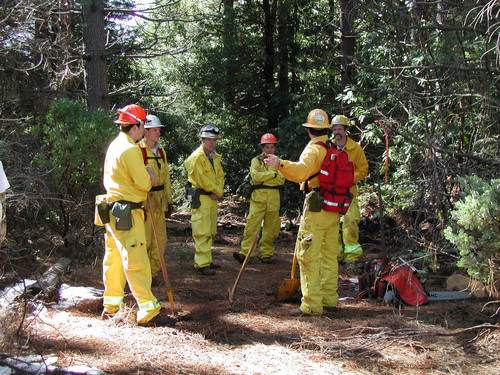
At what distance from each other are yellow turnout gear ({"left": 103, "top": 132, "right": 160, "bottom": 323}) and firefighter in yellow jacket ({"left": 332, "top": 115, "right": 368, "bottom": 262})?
3.82 m

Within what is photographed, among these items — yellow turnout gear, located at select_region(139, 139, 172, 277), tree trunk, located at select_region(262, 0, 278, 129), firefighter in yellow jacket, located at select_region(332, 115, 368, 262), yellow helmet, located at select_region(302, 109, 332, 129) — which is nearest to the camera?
yellow helmet, located at select_region(302, 109, 332, 129)

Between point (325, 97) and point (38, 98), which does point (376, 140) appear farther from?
Answer: point (38, 98)

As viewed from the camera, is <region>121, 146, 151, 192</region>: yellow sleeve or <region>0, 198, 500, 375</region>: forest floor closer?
<region>0, 198, 500, 375</region>: forest floor

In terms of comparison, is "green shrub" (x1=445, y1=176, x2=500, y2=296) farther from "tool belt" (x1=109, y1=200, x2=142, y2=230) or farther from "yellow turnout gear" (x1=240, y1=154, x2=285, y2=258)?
"yellow turnout gear" (x1=240, y1=154, x2=285, y2=258)

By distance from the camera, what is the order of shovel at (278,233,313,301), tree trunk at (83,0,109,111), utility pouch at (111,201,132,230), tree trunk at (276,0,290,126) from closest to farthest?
utility pouch at (111,201,132,230)
shovel at (278,233,313,301)
tree trunk at (83,0,109,111)
tree trunk at (276,0,290,126)

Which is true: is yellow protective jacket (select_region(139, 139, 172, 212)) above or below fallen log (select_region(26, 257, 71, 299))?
above

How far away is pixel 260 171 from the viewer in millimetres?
8469

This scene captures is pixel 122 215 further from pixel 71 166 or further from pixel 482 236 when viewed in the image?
pixel 482 236

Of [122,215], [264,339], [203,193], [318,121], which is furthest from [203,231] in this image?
[264,339]

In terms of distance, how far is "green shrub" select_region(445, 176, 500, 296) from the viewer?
4777 millimetres

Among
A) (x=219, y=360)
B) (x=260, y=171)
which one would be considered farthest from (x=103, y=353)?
(x=260, y=171)

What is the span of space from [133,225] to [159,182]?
5.93ft

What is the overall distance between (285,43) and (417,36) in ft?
17.6

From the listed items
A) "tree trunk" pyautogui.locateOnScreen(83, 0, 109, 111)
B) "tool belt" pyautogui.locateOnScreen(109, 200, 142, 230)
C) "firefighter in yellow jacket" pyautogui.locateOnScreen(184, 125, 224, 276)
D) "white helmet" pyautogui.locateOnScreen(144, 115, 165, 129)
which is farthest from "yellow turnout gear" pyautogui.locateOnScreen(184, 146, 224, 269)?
"tree trunk" pyautogui.locateOnScreen(83, 0, 109, 111)
